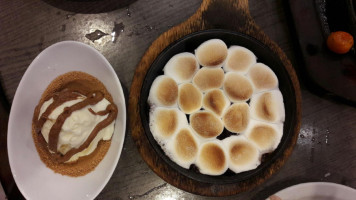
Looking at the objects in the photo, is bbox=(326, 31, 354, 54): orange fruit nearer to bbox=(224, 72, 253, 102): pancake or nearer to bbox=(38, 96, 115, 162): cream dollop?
bbox=(224, 72, 253, 102): pancake

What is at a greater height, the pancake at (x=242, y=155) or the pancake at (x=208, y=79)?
the pancake at (x=208, y=79)

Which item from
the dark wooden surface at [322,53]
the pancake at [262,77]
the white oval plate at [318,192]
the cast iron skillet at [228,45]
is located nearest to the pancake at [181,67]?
the cast iron skillet at [228,45]

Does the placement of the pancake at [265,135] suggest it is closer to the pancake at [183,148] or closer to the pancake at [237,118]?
the pancake at [237,118]

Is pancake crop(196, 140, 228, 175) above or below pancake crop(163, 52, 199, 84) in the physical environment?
below

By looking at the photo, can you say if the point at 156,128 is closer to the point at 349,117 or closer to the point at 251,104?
the point at 251,104

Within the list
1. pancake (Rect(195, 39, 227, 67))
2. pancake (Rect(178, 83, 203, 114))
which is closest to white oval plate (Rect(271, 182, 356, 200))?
pancake (Rect(178, 83, 203, 114))

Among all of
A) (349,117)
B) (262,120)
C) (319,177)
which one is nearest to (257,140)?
(262,120)
